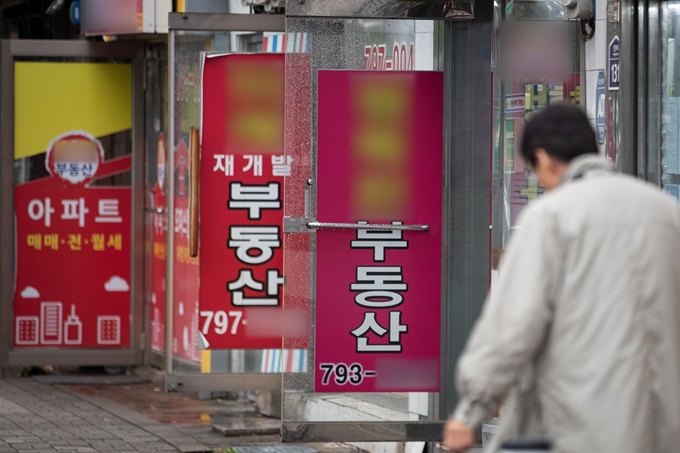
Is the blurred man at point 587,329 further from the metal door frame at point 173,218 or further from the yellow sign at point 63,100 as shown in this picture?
the yellow sign at point 63,100

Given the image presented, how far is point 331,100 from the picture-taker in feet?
22.7

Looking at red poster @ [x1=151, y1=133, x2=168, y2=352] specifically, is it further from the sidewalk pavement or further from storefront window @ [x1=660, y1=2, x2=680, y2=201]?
storefront window @ [x1=660, y1=2, x2=680, y2=201]

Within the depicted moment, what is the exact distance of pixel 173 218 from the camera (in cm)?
960

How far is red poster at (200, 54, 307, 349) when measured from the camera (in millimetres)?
8773

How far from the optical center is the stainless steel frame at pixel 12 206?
11.6 m

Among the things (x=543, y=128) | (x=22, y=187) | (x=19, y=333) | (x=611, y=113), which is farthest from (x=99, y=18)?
(x=543, y=128)

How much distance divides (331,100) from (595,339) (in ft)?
12.1

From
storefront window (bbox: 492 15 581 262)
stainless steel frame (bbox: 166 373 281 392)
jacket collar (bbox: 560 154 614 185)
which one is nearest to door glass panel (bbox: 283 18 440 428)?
storefront window (bbox: 492 15 581 262)

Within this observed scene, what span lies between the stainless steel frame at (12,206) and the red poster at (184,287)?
2.02 meters

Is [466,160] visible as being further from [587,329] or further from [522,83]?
[587,329]

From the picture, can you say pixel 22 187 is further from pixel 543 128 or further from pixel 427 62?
pixel 543 128

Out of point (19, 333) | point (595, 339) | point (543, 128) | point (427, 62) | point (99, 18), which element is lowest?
point (19, 333)

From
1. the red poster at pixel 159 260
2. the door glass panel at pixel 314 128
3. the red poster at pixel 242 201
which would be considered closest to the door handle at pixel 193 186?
the red poster at pixel 242 201

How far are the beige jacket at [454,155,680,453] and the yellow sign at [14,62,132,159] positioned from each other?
8.70 m
